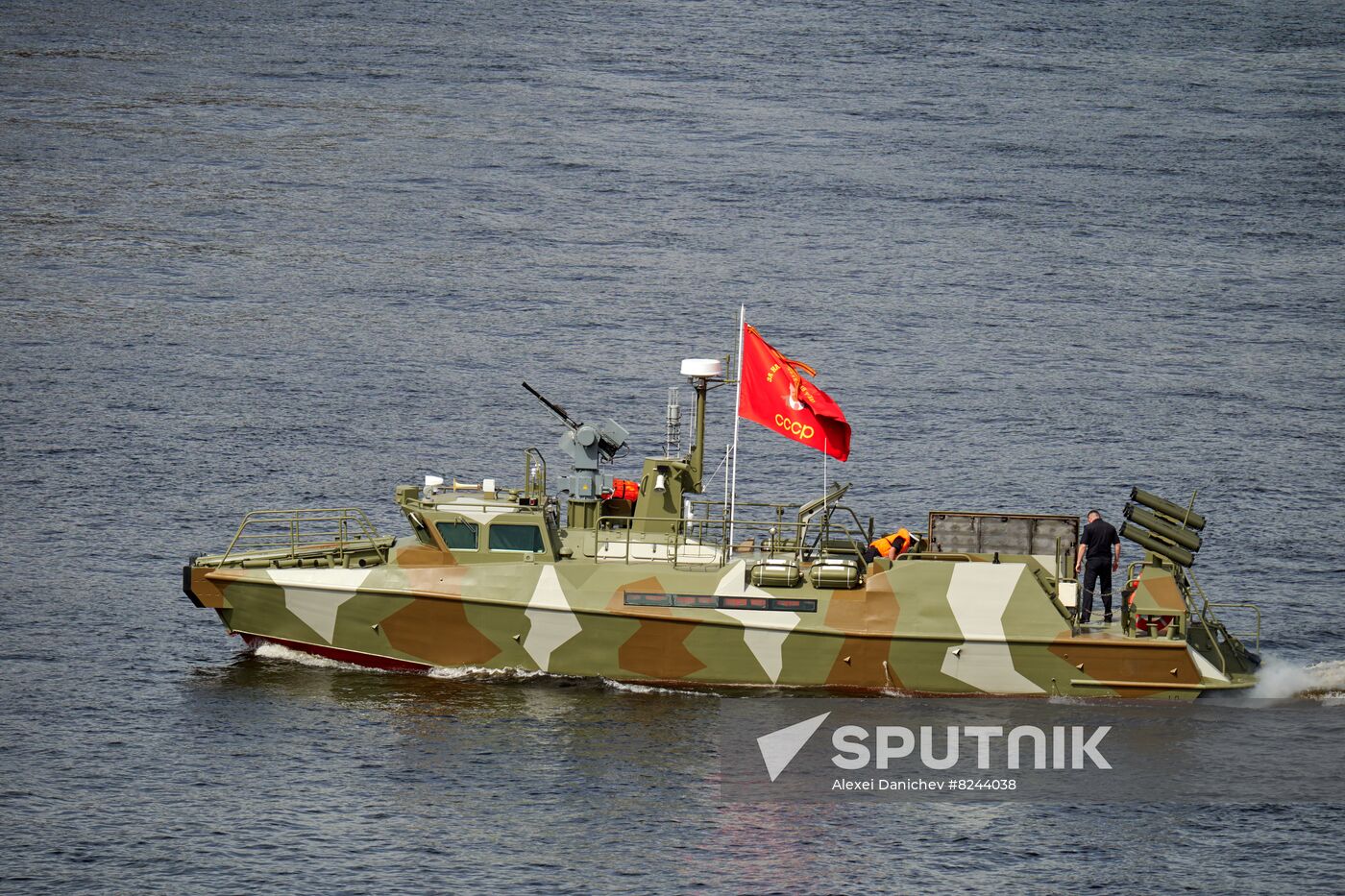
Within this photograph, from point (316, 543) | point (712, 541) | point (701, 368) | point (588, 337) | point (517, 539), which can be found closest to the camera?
point (517, 539)

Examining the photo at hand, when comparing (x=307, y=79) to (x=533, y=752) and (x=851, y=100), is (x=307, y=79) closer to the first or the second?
(x=851, y=100)

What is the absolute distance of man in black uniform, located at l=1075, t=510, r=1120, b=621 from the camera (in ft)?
108

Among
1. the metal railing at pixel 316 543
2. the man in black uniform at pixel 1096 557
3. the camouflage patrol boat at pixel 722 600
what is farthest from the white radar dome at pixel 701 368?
the man in black uniform at pixel 1096 557

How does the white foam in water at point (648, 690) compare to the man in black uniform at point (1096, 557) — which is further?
the man in black uniform at point (1096, 557)

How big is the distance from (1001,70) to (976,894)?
71.4 meters

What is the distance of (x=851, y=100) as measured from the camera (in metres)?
87.2

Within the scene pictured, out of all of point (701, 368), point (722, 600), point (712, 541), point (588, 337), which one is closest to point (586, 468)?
point (712, 541)

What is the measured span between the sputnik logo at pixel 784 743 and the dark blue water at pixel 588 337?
3.59 feet

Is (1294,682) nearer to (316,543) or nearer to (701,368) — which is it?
(701,368)

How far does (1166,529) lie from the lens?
32.6 m

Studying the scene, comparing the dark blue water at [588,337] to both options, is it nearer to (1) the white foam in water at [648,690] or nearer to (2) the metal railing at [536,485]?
(1) the white foam in water at [648,690]

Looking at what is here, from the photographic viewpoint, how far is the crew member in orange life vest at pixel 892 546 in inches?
1310

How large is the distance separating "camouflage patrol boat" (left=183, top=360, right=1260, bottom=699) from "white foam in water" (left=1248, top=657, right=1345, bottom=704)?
1.14 feet

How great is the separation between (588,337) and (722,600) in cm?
2845
